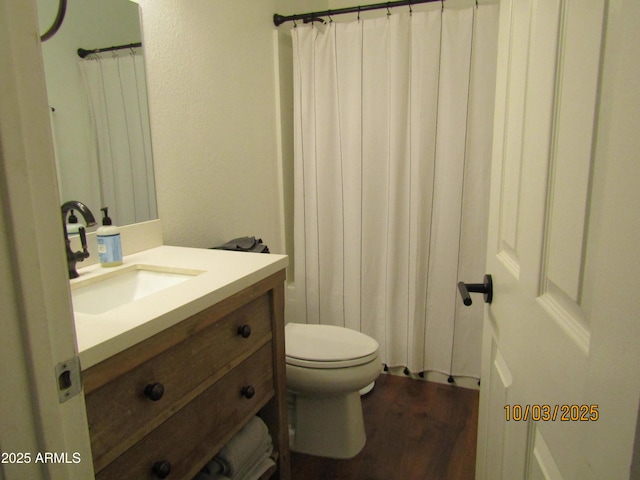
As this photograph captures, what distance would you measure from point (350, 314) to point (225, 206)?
943 millimetres

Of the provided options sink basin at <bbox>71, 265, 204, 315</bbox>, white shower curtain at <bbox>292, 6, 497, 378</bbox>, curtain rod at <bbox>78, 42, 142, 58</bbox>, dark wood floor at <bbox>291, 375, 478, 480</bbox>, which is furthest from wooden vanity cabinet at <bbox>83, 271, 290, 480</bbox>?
white shower curtain at <bbox>292, 6, 497, 378</bbox>

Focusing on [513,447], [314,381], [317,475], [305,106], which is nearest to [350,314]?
[314,381]

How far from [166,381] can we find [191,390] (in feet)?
0.29

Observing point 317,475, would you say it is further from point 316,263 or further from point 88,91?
point 88,91

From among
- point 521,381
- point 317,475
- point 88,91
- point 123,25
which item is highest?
point 123,25

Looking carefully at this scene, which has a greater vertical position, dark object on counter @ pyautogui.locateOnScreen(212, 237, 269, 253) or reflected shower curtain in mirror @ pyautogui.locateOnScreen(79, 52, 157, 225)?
reflected shower curtain in mirror @ pyautogui.locateOnScreen(79, 52, 157, 225)

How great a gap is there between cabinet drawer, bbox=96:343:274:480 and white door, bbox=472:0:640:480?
25.6 inches

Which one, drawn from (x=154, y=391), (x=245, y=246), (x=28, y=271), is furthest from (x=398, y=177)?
(x=28, y=271)

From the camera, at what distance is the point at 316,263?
2328mm

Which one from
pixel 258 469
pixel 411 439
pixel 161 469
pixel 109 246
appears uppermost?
pixel 109 246

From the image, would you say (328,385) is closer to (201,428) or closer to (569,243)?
(201,428)

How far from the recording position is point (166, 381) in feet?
2.94

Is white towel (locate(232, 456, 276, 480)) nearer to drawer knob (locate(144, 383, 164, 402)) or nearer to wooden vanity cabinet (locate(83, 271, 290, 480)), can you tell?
wooden vanity cabinet (locate(83, 271, 290, 480))

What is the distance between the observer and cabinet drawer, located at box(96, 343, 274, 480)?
0.84m
